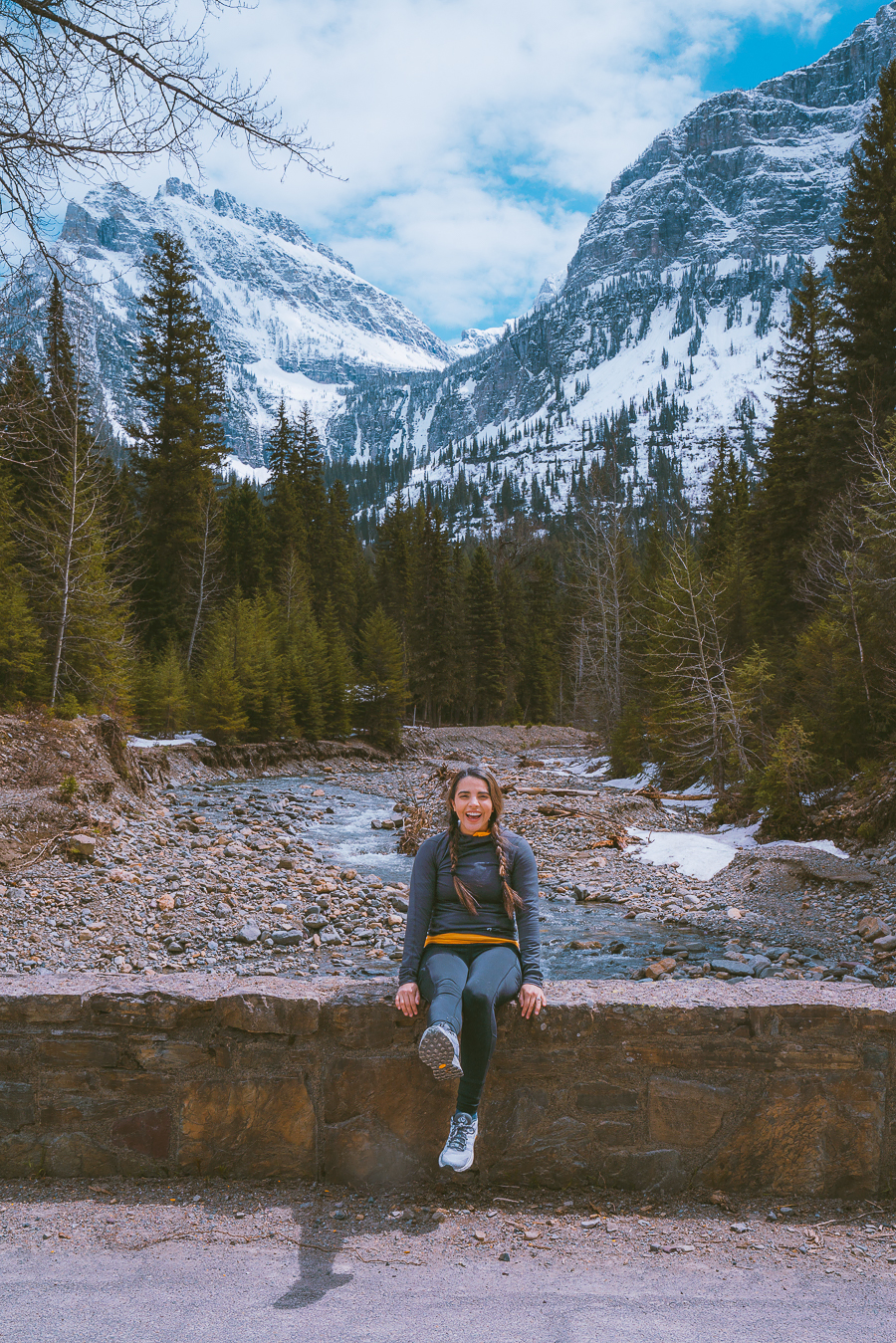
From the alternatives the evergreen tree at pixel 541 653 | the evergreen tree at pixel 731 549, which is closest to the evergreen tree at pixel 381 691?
the evergreen tree at pixel 731 549

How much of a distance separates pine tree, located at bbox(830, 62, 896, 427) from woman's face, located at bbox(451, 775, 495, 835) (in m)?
20.0

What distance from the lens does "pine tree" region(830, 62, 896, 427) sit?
1978 cm

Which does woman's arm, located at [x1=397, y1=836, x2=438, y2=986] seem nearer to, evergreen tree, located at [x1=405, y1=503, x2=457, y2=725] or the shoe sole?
the shoe sole

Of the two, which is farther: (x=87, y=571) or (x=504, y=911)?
(x=87, y=571)

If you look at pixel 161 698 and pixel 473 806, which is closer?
pixel 473 806

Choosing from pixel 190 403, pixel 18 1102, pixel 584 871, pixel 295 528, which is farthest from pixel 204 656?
pixel 18 1102

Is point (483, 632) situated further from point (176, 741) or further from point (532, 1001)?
point (532, 1001)

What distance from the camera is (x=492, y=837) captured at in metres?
3.56

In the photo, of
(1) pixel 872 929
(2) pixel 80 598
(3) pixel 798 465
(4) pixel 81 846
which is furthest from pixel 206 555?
(1) pixel 872 929

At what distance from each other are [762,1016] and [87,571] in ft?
65.6

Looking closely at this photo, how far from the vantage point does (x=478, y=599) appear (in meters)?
54.0

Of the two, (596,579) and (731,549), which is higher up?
(731,549)

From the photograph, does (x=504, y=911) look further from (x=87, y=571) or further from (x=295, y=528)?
(x=295, y=528)

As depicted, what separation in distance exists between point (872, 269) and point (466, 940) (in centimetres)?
2287
